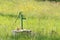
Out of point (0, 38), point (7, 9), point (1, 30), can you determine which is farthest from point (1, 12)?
point (0, 38)

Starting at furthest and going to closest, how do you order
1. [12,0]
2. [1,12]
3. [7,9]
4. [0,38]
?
[12,0] < [7,9] < [1,12] < [0,38]

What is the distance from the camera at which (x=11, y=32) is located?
991 cm

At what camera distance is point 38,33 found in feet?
32.6

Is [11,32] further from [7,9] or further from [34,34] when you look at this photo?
[7,9]

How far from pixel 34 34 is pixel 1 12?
6.59 metres

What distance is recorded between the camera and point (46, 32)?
10297mm

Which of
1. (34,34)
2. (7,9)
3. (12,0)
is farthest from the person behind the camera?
(12,0)

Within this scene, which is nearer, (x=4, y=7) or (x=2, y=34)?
(x=2, y=34)

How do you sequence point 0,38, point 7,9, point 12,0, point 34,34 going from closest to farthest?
1. point 0,38
2. point 34,34
3. point 7,9
4. point 12,0

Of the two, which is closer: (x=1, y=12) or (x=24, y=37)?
(x=24, y=37)

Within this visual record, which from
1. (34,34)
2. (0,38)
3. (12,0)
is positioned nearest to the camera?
(0,38)

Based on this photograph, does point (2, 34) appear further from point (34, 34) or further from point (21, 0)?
point (21, 0)

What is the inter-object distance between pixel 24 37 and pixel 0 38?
81cm

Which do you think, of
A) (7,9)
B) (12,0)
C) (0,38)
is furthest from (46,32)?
(12,0)
